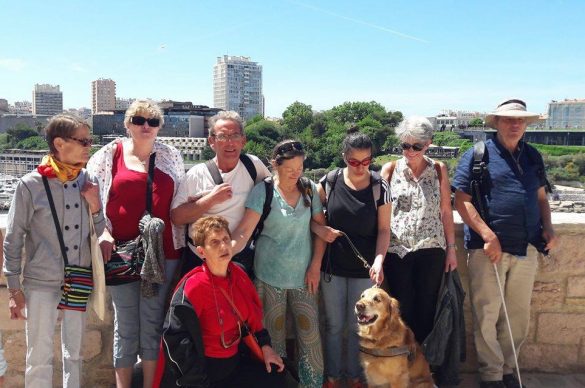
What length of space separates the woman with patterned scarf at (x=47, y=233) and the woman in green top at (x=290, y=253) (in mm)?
798

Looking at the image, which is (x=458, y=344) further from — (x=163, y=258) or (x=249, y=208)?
(x=163, y=258)

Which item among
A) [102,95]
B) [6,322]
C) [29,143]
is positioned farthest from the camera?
[102,95]

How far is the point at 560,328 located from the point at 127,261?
2702mm

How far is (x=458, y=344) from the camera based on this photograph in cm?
289

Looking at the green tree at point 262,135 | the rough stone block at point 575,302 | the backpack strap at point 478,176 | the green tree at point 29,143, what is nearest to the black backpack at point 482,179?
the backpack strap at point 478,176

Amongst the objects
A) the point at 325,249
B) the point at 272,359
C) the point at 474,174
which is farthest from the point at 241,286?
the point at 474,174

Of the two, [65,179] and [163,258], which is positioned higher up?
[65,179]

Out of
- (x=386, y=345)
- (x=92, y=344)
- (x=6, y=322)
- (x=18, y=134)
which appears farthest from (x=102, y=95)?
(x=386, y=345)

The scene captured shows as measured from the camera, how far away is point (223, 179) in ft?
8.79

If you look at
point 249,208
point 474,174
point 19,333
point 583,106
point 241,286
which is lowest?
point 19,333

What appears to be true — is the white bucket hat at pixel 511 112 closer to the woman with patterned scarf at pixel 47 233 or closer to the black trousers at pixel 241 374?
the black trousers at pixel 241 374

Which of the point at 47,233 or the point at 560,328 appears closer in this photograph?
the point at 47,233

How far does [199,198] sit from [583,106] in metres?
150

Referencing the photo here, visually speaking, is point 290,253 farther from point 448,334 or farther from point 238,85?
point 238,85
